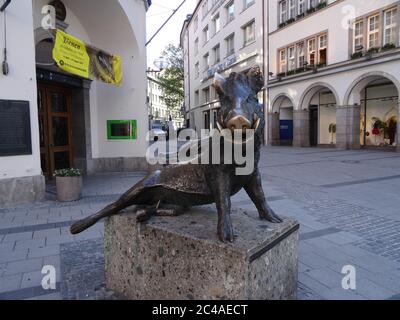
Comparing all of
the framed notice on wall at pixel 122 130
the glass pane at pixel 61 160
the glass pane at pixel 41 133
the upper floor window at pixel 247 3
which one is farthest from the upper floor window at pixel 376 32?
the glass pane at pixel 41 133

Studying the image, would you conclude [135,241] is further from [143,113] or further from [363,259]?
[143,113]

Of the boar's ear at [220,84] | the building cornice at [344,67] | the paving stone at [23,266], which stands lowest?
the paving stone at [23,266]

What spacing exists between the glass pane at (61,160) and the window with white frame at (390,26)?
14773 millimetres

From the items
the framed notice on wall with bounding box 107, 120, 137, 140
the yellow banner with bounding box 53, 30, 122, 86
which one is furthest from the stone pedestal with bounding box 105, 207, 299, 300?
the framed notice on wall with bounding box 107, 120, 137, 140

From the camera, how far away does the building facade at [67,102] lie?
21.0 ft

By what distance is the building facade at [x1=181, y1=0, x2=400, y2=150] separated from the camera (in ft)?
53.4

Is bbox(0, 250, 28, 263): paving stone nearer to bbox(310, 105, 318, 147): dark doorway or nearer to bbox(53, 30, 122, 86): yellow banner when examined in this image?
bbox(53, 30, 122, 86): yellow banner

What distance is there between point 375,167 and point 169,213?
33.2 ft

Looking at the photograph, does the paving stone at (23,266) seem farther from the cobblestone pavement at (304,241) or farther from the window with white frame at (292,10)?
the window with white frame at (292,10)

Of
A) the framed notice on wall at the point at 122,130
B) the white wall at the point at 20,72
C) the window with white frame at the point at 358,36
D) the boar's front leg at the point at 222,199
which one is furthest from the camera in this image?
the window with white frame at the point at 358,36

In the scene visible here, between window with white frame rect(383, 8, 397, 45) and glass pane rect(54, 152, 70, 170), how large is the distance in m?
14.8

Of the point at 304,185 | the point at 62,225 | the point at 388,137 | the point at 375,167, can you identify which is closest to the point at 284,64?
the point at 388,137

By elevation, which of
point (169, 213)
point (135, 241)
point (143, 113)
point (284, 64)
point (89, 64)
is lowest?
point (135, 241)

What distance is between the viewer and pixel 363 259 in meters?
3.73
